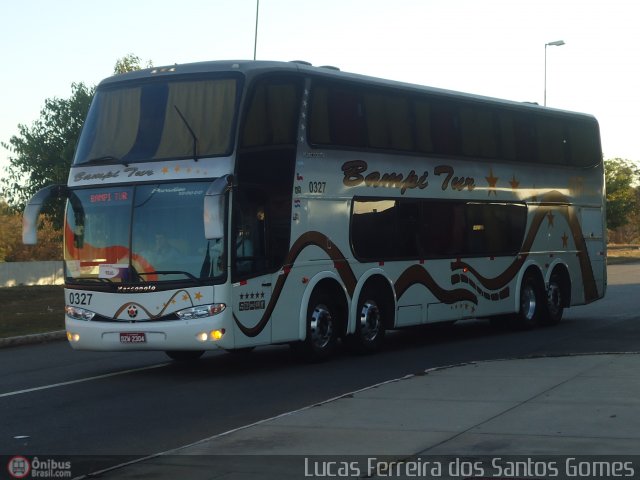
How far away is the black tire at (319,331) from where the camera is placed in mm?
16203

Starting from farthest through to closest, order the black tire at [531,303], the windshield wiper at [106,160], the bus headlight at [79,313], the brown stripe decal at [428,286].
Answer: the black tire at [531,303]
the brown stripe decal at [428,286]
the windshield wiper at [106,160]
the bus headlight at [79,313]

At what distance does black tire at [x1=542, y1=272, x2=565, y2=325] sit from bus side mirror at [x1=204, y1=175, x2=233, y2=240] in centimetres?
1048

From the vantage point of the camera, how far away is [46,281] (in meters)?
61.9

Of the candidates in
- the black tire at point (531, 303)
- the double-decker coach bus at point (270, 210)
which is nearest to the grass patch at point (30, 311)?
the double-decker coach bus at point (270, 210)

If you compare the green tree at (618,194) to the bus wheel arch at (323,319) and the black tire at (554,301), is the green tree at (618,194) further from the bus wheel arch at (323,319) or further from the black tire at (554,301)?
the bus wheel arch at (323,319)

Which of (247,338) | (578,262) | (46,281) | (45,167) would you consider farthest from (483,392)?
(45,167)

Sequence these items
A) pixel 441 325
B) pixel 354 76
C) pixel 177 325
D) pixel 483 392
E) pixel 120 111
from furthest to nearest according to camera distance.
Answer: pixel 441 325
pixel 354 76
pixel 120 111
pixel 177 325
pixel 483 392

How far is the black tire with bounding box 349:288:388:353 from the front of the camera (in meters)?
17.3

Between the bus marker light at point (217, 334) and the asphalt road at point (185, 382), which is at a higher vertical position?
the bus marker light at point (217, 334)

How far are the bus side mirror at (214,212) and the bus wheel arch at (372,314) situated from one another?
391 centimetres

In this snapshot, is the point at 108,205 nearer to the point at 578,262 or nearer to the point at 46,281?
the point at 578,262

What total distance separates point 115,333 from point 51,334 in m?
7.10

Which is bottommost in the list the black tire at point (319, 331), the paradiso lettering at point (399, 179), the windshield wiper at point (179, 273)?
the black tire at point (319, 331)

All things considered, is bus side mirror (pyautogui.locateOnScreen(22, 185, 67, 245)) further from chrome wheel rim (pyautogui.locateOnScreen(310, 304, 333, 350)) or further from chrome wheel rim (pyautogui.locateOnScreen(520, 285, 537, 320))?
chrome wheel rim (pyautogui.locateOnScreen(520, 285, 537, 320))
